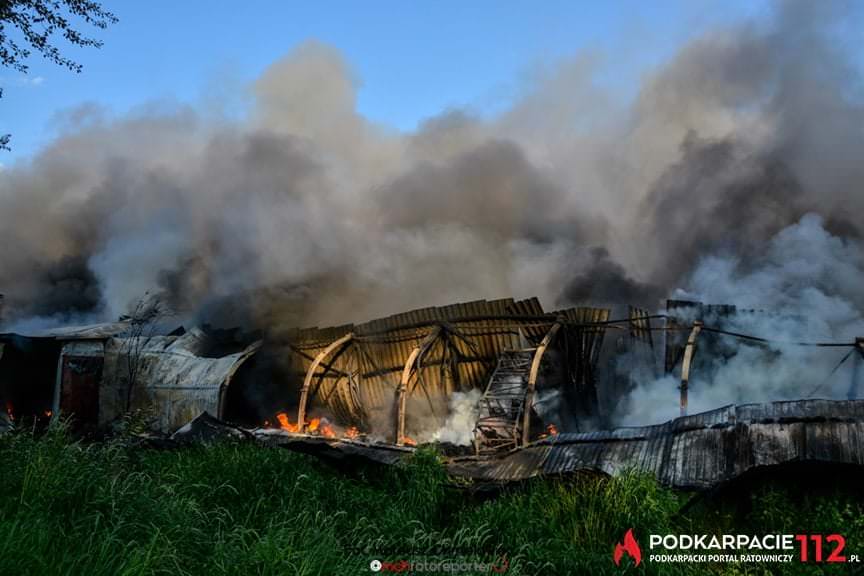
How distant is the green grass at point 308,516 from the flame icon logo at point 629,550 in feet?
0.49

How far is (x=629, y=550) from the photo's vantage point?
7.13 meters

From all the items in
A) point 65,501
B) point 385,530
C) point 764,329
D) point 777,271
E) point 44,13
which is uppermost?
point 44,13

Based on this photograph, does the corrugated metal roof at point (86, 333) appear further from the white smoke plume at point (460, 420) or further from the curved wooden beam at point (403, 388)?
the white smoke plume at point (460, 420)

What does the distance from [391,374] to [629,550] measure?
11.5 metres

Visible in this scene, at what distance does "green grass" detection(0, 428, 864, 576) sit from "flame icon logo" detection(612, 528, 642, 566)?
150 mm

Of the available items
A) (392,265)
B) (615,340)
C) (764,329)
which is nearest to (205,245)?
(392,265)

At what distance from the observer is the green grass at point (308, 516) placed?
5449mm

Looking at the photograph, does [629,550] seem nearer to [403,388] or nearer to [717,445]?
[717,445]

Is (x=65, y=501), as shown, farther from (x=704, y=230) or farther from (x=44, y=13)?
(x=704, y=230)

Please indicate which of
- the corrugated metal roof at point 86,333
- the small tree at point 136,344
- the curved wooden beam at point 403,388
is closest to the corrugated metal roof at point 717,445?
the curved wooden beam at point 403,388

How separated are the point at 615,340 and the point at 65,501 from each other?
653 inches

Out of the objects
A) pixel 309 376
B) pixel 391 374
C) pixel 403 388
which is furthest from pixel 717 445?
pixel 309 376

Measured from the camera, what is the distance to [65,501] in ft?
20.7

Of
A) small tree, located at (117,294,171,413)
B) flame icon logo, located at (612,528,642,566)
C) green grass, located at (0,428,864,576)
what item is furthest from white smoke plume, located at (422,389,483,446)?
flame icon logo, located at (612,528,642,566)
